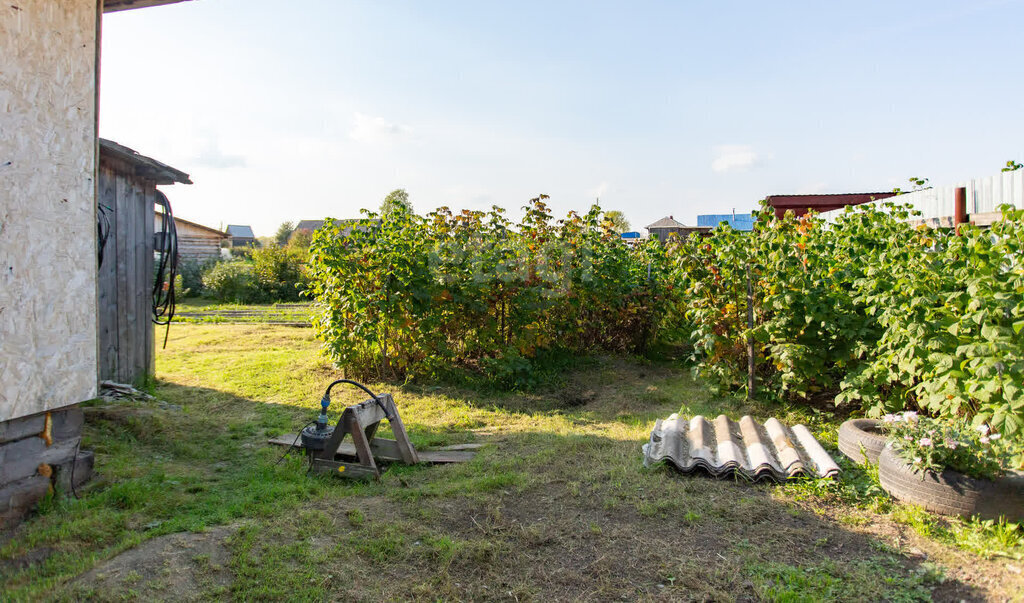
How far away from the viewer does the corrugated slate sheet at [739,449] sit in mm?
4246

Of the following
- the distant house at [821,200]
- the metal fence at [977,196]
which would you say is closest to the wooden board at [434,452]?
the metal fence at [977,196]

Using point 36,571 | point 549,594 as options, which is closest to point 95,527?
point 36,571

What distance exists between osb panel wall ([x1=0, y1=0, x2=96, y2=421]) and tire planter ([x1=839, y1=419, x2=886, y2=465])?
5447 mm

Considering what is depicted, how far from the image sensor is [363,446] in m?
4.45

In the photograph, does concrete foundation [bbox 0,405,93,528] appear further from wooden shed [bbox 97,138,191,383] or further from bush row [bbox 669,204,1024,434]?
bush row [bbox 669,204,1024,434]

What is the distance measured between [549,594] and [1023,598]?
2160 millimetres

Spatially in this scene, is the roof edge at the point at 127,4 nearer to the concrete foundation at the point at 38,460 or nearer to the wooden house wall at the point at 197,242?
the concrete foundation at the point at 38,460

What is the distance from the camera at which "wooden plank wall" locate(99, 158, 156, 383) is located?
6.56 metres

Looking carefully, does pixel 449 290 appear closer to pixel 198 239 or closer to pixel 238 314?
pixel 238 314

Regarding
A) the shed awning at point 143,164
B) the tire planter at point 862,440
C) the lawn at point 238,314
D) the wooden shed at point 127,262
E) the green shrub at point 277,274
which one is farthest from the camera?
the green shrub at point 277,274

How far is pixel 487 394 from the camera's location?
7238 millimetres

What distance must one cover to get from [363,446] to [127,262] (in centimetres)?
Answer: 439

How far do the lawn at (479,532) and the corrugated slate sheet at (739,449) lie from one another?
130 mm

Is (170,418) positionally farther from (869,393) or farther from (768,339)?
(869,393)
